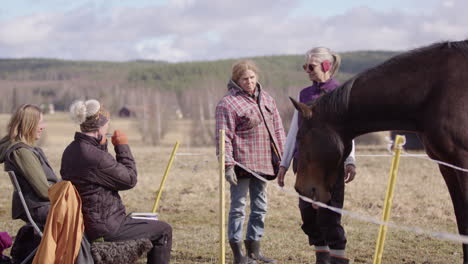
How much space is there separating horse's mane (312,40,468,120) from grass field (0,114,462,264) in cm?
214

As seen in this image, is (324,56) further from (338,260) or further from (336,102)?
(338,260)

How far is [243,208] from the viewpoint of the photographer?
4.99 meters

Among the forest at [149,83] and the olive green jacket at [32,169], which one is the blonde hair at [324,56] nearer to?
the olive green jacket at [32,169]

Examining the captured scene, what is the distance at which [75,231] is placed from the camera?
3.65 metres

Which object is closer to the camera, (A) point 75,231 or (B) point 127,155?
(A) point 75,231

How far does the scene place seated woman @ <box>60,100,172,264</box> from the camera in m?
3.74

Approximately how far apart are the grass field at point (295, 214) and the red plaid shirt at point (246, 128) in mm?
1123

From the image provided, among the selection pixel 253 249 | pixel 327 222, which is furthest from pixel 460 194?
pixel 253 249

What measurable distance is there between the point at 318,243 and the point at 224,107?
1460 millimetres

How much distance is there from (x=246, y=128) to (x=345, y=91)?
1.45 m

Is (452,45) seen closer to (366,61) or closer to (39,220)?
(39,220)

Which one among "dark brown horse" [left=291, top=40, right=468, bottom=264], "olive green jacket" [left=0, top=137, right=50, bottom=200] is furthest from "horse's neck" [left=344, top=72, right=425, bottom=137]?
"olive green jacket" [left=0, top=137, right=50, bottom=200]

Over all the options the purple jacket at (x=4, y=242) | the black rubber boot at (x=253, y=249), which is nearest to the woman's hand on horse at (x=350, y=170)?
the black rubber boot at (x=253, y=249)

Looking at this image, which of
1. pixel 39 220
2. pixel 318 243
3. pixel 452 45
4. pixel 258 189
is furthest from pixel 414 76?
pixel 39 220
